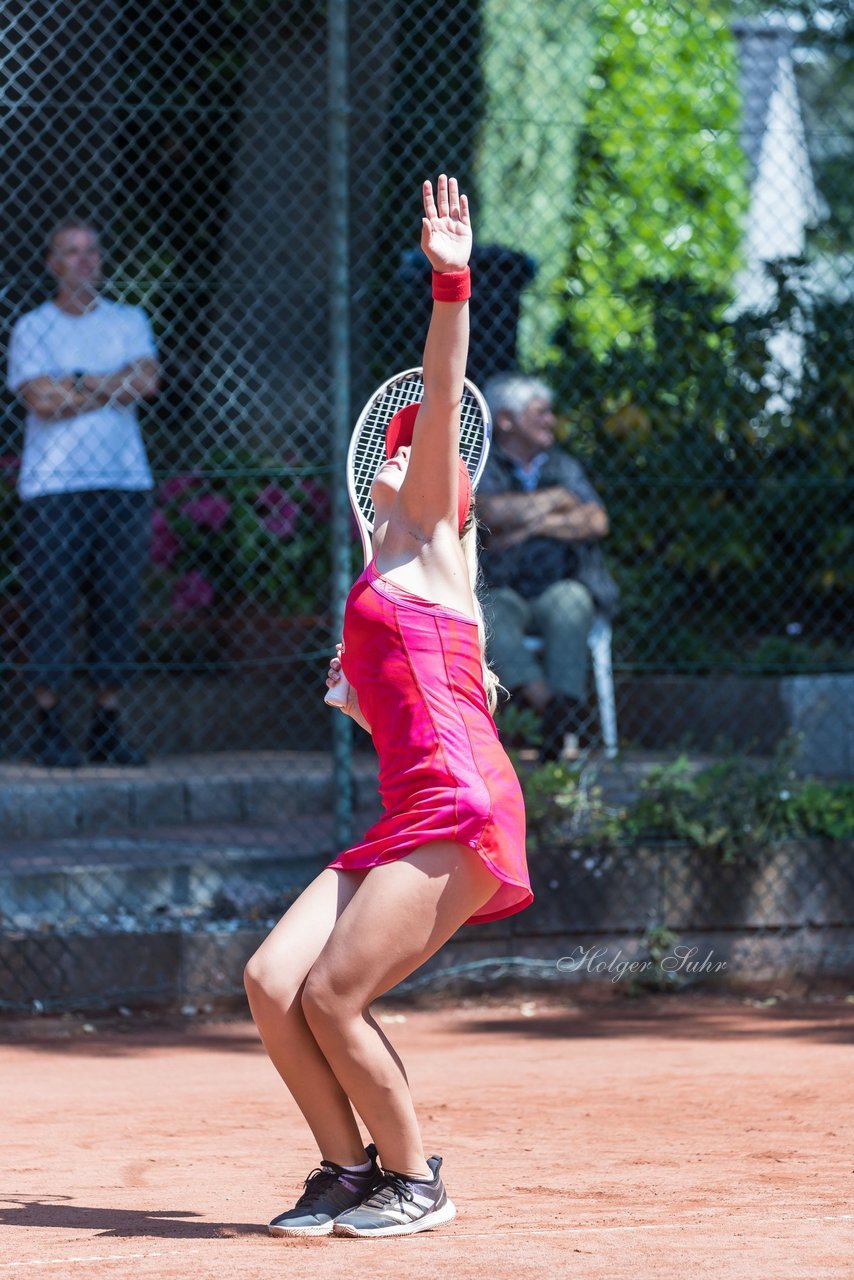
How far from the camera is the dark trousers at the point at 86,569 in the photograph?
726cm

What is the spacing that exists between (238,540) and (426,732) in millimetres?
5003

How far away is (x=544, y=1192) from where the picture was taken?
4.04 meters

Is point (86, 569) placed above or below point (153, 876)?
above

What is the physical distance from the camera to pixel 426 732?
11.7 feet

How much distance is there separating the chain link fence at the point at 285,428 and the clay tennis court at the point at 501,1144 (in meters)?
0.57

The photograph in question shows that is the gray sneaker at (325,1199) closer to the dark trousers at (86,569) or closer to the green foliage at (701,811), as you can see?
the green foliage at (701,811)

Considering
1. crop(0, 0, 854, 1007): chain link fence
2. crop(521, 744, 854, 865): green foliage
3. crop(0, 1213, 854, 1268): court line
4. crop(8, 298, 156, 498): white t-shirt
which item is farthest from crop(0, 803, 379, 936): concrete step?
crop(0, 1213, 854, 1268): court line

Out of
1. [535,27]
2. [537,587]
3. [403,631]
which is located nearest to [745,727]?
[537,587]

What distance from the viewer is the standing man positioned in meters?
7.18

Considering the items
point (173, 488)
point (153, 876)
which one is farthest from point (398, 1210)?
point (173, 488)

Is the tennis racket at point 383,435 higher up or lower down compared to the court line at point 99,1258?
higher up

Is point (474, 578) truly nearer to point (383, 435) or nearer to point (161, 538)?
point (383, 435)

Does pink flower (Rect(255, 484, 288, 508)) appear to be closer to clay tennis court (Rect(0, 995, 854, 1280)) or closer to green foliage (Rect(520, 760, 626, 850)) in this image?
green foliage (Rect(520, 760, 626, 850))

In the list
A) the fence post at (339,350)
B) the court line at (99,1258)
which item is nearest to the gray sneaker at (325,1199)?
the court line at (99,1258)
